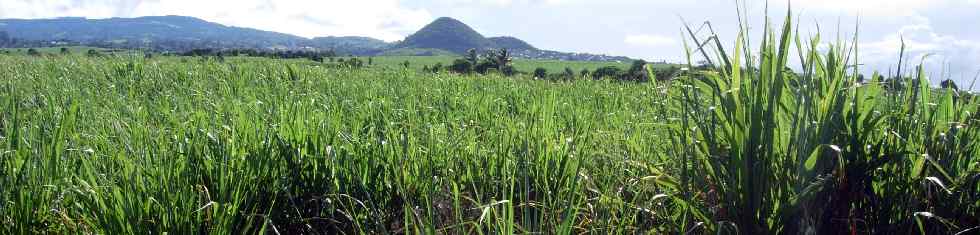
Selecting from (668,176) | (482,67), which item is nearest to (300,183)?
(668,176)

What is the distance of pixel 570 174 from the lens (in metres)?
2.74

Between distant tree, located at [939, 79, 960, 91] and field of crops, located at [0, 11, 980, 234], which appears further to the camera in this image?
distant tree, located at [939, 79, 960, 91]

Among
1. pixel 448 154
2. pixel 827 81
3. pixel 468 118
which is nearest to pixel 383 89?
pixel 468 118

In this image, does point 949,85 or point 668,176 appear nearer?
point 668,176

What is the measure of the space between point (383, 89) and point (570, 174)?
13.3ft

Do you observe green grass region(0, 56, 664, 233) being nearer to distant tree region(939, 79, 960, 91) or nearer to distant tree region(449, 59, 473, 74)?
distant tree region(939, 79, 960, 91)

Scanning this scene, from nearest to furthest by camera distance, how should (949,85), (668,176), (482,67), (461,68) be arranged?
(668,176) < (949,85) < (461,68) < (482,67)

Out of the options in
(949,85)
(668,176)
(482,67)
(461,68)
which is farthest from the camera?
(482,67)

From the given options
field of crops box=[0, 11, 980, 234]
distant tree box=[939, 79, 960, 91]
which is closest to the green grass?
field of crops box=[0, 11, 980, 234]

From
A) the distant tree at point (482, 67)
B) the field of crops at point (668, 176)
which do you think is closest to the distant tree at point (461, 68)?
the distant tree at point (482, 67)

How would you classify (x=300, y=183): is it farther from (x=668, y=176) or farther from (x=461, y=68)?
(x=461, y=68)

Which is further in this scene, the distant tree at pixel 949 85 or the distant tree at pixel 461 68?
the distant tree at pixel 461 68

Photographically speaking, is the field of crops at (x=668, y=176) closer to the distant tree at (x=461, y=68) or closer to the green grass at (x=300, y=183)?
the green grass at (x=300, y=183)

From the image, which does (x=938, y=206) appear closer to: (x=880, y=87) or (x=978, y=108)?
(x=880, y=87)
